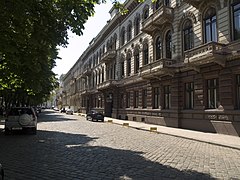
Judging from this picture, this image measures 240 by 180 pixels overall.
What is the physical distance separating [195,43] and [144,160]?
14262mm

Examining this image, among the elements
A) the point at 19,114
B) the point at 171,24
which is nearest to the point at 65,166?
the point at 19,114

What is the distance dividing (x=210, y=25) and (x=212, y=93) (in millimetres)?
5018

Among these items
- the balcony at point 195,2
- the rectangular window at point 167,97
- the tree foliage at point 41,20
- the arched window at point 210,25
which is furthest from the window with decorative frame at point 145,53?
the tree foliage at point 41,20

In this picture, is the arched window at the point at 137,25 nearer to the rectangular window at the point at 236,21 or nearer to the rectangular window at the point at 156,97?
the rectangular window at the point at 156,97

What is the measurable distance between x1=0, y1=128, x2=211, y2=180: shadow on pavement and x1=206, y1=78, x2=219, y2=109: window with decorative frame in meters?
10.2

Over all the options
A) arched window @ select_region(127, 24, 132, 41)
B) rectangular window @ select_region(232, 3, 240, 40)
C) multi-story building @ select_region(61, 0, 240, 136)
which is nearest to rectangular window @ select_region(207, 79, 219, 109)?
multi-story building @ select_region(61, 0, 240, 136)

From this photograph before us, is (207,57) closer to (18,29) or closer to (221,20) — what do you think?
(221,20)

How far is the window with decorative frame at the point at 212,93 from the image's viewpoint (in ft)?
61.3

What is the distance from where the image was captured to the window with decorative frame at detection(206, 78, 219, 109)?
735 inches

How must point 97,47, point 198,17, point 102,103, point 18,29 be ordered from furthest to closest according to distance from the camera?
1. point 97,47
2. point 102,103
3. point 198,17
4. point 18,29

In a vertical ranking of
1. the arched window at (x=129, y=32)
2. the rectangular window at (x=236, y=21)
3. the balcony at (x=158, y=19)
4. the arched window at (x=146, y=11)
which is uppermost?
the arched window at (x=146, y=11)

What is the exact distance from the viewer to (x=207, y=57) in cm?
1755

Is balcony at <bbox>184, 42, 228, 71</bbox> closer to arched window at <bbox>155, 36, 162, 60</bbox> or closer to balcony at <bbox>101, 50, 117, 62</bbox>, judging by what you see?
arched window at <bbox>155, 36, 162, 60</bbox>

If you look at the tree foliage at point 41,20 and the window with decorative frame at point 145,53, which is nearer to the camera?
the tree foliage at point 41,20
